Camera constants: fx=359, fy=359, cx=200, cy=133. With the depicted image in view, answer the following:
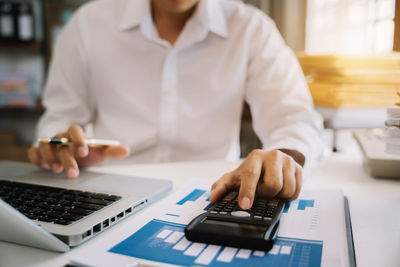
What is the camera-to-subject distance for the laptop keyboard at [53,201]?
43cm

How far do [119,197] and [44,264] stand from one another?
157 millimetres

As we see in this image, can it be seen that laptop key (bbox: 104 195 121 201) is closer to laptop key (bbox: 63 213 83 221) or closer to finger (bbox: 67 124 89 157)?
laptop key (bbox: 63 213 83 221)

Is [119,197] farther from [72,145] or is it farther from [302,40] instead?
[302,40]

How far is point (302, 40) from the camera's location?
2.06 m

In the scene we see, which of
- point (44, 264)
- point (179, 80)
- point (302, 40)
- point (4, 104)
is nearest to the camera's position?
point (44, 264)

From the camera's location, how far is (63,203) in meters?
0.47

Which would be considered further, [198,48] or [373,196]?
[198,48]

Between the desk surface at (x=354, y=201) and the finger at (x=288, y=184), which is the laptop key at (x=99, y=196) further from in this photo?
the finger at (x=288, y=184)

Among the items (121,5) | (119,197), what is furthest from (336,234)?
(121,5)

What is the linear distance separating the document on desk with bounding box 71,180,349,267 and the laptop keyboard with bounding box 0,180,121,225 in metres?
0.04

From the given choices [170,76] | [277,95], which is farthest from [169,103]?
[277,95]

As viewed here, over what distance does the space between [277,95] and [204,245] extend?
693mm

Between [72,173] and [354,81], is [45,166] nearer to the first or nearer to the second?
[72,173]

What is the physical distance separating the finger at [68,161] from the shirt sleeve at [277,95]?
424 mm
